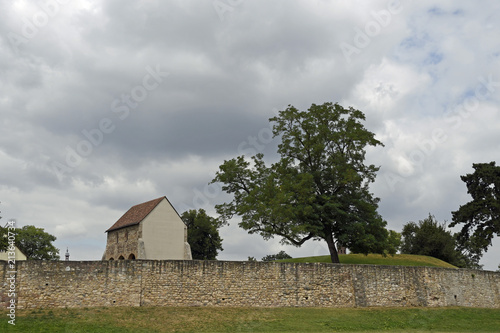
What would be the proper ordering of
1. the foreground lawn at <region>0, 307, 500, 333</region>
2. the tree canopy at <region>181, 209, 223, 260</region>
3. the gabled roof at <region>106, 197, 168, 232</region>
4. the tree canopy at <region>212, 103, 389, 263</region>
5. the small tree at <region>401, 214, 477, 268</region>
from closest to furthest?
1. the foreground lawn at <region>0, 307, 500, 333</region>
2. the tree canopy at <region>212, 103, 389, 263</region>
3. the gabled roof at <region>106, 197, 168, 232</region>
4. the small tree at <region>401, 214, 477, 268</region>
5. the tree canopy at <region>181, 209, 223, 260</region>

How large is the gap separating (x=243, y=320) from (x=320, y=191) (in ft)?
56.9

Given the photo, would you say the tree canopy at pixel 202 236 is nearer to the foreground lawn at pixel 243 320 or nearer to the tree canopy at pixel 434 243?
the tree canopy at pixel 434 243

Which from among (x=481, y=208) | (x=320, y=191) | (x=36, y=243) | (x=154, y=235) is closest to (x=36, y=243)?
(x=36, y=243)

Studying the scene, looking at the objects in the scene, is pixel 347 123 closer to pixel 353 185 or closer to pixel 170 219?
pixel 353 185

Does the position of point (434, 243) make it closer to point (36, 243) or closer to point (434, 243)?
point (434, 243)

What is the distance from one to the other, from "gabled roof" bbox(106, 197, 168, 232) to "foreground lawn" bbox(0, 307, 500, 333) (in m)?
22.7

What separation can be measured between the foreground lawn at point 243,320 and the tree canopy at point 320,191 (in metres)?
9.80

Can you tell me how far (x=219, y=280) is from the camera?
25.6 metres

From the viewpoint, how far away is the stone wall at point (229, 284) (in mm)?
22969

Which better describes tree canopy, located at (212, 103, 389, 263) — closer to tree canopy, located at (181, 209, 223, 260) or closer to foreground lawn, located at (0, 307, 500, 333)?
foreground lawn, located at (0, 307, 500, 333)

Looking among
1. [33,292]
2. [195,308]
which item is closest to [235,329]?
[195,308]

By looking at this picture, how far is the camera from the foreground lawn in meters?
20.2

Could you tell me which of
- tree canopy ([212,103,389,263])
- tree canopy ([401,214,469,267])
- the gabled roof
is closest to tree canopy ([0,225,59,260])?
the gabled roof

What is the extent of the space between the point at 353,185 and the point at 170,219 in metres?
19.4
